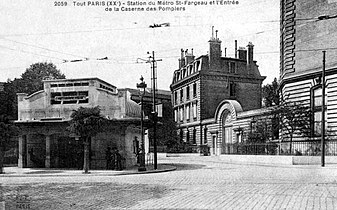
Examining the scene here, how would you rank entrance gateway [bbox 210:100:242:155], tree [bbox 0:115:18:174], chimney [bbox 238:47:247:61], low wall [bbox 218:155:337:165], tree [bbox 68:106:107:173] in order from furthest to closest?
chimney [bbox 238:47:247:61] < entrance gateway [bbox 210:100:242:155] < low wall [bbox 218:155:337:165] < tree [bbox 0:115:18:174] < tree [bbox 68:106:107:173]

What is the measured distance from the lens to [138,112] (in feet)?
91.1

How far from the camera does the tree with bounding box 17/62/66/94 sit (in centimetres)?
5147

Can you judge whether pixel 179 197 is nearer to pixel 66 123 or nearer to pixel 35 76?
pixel 66 123

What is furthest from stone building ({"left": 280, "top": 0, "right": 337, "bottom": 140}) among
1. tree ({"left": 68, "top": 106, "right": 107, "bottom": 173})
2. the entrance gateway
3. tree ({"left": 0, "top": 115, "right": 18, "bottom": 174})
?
tree ({"left": 0, "top": 115, "right": 18, "bottom": 174})

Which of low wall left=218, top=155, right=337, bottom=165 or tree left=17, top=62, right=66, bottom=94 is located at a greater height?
tree left=17, top=62, right=66, bottom=94

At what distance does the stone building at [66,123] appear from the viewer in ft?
78.5

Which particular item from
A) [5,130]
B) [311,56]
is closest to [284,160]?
[311,56]

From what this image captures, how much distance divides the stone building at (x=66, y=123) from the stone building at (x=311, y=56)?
12643mm

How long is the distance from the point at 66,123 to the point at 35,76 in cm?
3340

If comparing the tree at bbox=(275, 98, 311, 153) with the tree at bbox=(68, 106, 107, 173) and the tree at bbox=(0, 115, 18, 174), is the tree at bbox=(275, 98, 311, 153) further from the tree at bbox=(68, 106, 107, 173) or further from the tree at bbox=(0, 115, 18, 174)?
the tree at bbox=(0, 115, 18, 174)

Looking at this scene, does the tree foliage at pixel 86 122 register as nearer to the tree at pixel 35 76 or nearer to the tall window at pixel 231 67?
the tree at pixel 35 76

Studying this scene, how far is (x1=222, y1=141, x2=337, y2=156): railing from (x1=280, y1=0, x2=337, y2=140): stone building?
119 cm

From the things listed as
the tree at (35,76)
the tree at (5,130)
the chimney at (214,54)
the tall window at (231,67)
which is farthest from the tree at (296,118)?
the tree at (35,76)

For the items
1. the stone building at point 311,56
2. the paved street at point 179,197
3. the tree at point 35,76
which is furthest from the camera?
the tree at point 35,76
